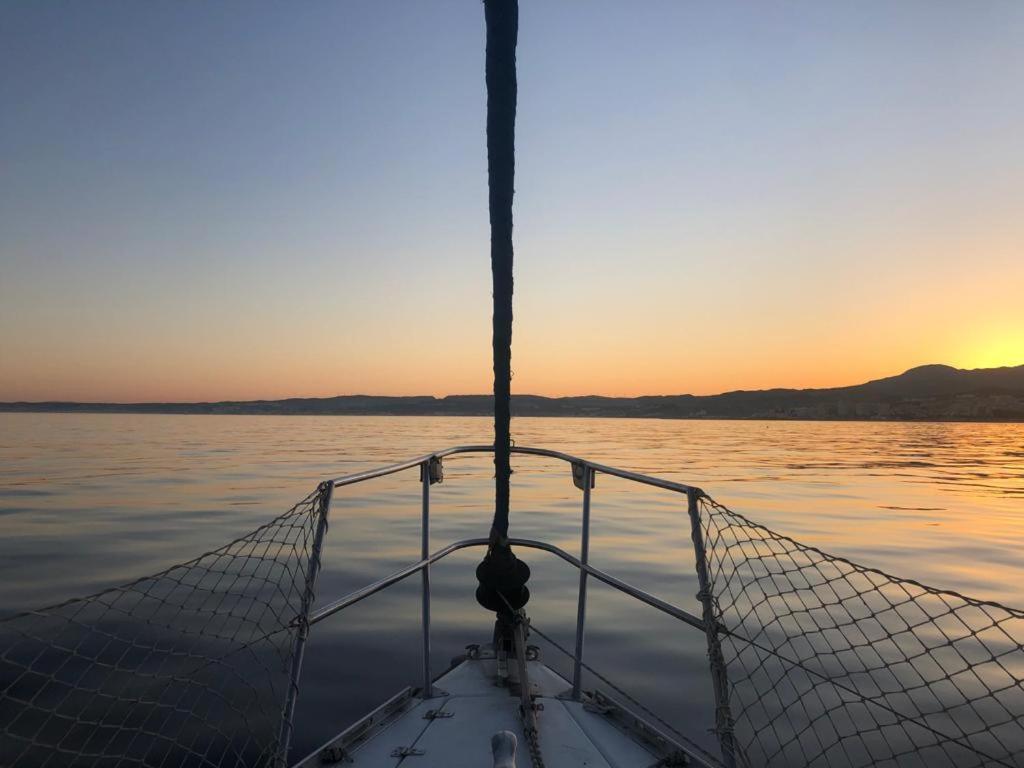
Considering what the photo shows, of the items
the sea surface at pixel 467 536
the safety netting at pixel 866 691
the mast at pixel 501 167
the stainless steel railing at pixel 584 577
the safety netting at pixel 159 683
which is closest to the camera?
the stainless steel railing at pixel 584 577

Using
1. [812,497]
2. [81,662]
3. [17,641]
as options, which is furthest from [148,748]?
[812,497]

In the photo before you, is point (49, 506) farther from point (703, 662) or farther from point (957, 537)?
point (957, 537)

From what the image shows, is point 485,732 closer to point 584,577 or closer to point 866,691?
point 584,577

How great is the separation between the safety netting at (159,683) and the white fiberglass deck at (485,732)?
53 cm

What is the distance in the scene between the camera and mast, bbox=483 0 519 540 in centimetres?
392

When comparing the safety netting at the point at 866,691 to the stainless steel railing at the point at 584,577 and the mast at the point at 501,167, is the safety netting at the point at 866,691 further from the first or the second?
the mast at the point at 501,167

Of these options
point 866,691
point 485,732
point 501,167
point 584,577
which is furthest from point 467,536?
point 501,167

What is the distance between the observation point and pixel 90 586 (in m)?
8.64

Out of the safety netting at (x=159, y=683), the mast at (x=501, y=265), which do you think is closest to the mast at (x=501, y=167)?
the mast at (x=501, y=265)

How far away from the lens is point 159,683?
18.4ft

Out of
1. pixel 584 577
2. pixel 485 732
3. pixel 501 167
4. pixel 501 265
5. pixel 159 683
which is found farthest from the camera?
pixel 159 683

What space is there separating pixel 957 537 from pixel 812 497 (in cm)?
520

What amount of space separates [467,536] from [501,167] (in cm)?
983

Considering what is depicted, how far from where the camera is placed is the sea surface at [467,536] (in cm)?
662
